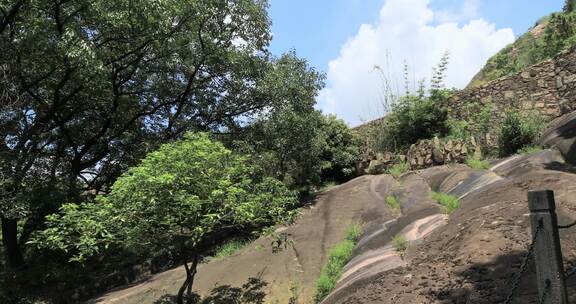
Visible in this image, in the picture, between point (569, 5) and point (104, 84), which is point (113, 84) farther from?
point (569, 5)

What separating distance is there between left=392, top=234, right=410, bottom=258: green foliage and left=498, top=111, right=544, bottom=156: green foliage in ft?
20.6

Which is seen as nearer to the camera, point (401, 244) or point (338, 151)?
point (401, 244)

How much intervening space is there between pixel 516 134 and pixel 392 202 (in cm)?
412

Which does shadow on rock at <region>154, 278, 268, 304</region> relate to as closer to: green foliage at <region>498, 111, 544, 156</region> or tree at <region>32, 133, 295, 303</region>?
tree at <region>32, 133, 295, 303</region>

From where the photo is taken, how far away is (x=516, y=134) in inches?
508

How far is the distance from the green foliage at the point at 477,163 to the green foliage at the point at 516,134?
2.28ft

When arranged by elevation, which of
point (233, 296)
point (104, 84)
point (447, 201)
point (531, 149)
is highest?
point (104, 84)

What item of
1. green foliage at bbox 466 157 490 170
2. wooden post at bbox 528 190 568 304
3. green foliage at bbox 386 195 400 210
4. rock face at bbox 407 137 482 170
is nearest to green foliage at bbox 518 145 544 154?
green foliage at bbox 466 157 490 170

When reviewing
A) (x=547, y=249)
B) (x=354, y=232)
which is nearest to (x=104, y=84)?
(x=354, y=232)

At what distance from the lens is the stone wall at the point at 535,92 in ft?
46.9

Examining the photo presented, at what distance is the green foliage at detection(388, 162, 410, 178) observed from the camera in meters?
14.2

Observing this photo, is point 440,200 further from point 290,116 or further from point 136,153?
point 136,153

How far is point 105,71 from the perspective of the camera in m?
11.3

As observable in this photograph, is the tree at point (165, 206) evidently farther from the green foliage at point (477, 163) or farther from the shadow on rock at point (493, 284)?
the green foliage at point (477, 163)
